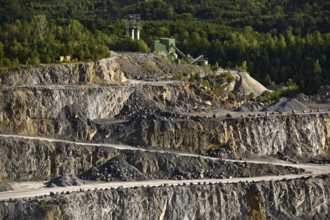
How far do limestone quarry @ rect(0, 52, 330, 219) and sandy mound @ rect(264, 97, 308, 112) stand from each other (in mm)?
141

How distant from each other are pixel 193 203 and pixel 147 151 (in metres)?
8.28

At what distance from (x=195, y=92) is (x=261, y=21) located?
48431 millimetres

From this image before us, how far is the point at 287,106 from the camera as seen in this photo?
3770 inches

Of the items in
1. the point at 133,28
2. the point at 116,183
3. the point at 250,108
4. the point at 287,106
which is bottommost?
the point at 116,183

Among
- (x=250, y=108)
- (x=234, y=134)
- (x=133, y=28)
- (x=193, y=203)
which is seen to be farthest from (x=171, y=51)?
(x=193, y=203)

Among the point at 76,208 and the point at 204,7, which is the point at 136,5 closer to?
the point at 204,7

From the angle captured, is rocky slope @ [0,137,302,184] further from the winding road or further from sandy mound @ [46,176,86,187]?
sandy mound @ [46,176,86,187]

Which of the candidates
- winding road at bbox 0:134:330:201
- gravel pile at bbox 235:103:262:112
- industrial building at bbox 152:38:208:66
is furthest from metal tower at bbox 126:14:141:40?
winding road at bbox 0:134:330:201

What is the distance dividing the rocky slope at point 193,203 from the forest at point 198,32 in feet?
72.6

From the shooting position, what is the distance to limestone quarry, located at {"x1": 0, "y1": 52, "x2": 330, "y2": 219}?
A: 73.4 metres

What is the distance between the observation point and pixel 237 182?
78.2m

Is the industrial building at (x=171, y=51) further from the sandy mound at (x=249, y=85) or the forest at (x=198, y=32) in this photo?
the sandy mound at (x=249, y=85)

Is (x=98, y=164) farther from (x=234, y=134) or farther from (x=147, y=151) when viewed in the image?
(x=234, y=134)

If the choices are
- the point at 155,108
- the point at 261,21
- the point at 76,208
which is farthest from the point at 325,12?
the point at 76,208
